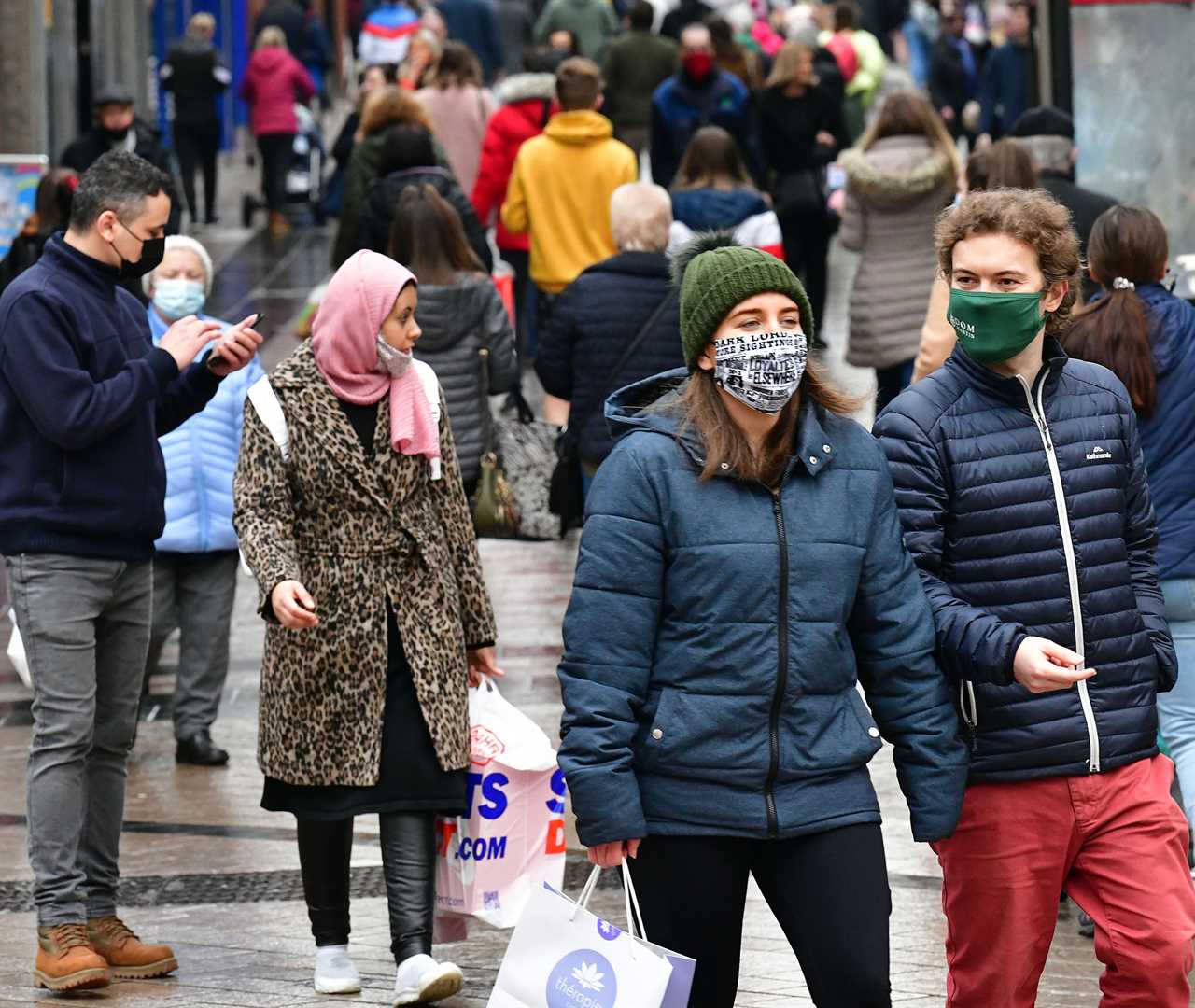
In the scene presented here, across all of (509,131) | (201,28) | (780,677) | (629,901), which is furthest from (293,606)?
(201,28)

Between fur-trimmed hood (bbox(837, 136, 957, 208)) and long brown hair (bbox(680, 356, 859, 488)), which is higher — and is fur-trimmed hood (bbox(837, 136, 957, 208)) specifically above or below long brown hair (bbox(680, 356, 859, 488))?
below

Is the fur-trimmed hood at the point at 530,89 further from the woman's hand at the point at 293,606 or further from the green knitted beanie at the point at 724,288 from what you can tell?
the green knitted beanie at the point at 724,288

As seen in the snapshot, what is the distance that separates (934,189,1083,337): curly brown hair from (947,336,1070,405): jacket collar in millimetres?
78

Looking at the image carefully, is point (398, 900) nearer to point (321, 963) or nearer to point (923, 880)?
point (321, 963)

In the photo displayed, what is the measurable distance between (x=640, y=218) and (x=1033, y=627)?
167 inches

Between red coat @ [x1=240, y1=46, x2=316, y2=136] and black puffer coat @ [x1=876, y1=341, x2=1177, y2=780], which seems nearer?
black puffer coat @ [x1=876, y1=341, x2=1177, y2=780]

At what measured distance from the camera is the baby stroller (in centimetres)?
2247

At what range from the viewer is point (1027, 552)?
14.8 feet

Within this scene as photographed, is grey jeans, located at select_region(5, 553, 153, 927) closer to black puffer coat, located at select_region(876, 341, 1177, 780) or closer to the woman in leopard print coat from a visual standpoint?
the woman in leopard print coat

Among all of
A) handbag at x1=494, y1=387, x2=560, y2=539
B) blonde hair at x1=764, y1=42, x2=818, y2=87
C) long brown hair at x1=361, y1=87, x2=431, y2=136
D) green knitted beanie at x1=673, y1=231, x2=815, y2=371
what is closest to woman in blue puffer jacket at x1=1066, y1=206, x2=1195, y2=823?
green knitted beanie at x1=673, y1=231, x2=815, y2=371

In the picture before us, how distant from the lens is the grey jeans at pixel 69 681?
594cm

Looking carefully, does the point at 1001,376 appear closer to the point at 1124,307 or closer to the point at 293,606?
the point at 293,606

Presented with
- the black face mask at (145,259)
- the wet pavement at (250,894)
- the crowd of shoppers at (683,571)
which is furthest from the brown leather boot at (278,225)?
the black face mask at (145,259)

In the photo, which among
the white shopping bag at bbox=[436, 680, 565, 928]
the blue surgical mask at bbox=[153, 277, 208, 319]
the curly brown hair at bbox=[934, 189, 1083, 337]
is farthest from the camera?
the blue surgical mask at bbox=[153, 277, 208, 319]
